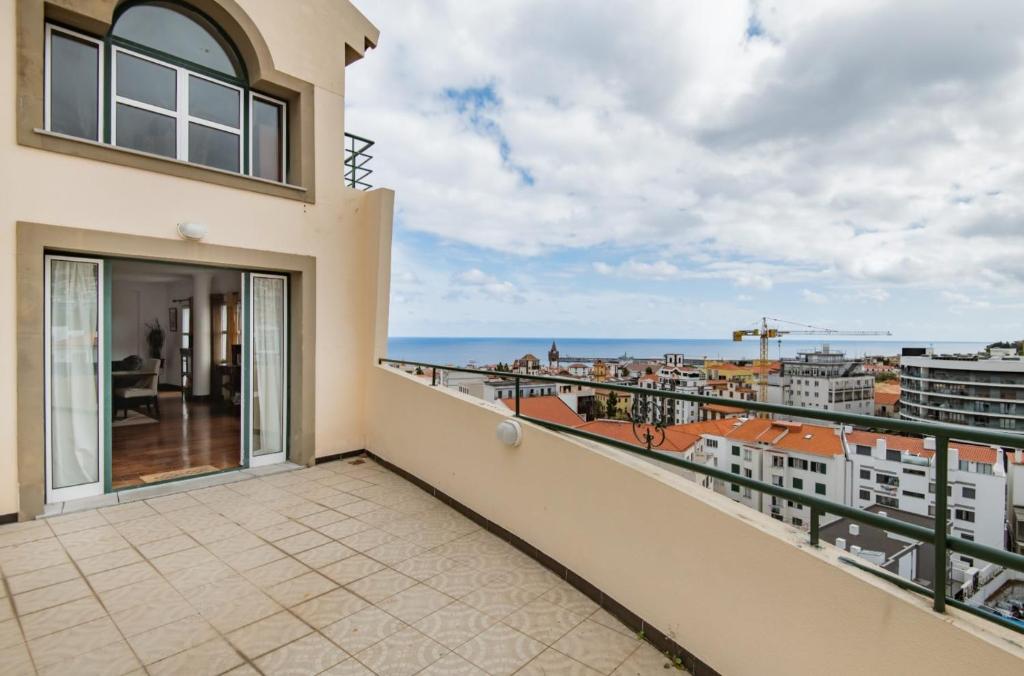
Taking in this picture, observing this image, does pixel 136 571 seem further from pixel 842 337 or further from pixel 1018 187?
pixel 842 337

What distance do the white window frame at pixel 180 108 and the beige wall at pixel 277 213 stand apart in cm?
51

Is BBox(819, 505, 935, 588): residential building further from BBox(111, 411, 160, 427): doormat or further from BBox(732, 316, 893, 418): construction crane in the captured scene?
BBox(732, 316, 893, 418): construction crane

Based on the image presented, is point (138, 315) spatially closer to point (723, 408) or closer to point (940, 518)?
point (723, 408)

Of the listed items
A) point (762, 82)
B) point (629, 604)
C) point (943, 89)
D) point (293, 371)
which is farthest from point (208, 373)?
point (943, 89)

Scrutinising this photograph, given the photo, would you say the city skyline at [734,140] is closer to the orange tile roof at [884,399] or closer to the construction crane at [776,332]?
the construction crane at [776,332]

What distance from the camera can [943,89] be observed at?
8164 millimetres

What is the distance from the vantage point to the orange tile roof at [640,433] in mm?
2600

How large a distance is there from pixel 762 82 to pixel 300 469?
1037cm

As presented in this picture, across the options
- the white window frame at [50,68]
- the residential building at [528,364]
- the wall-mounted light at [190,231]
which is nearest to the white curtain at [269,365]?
the wall-mounted light at [190,231]

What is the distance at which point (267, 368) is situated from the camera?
18.3 feet

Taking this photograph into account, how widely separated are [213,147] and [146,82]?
2.49ft

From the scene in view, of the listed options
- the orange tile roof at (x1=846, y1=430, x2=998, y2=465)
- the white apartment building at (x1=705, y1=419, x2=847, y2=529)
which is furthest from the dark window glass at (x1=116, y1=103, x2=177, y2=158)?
the orange tile roof at (x1=846, y1=430, x2=998, y2=465)

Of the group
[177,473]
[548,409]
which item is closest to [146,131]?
[177,473]

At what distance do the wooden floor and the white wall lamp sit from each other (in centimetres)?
377
